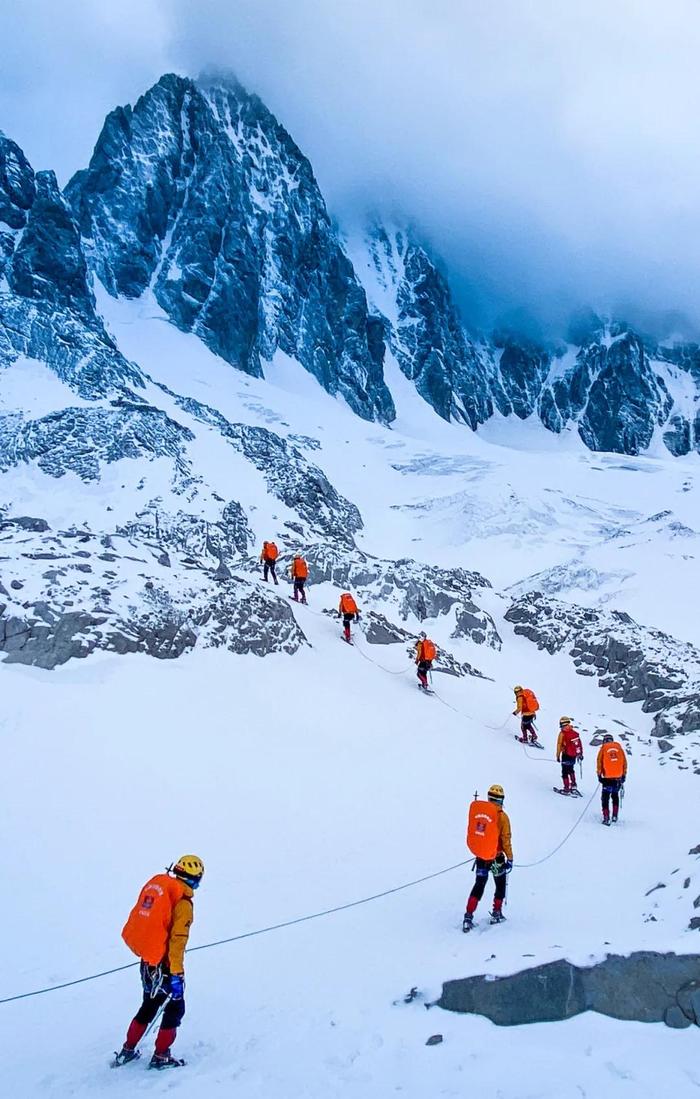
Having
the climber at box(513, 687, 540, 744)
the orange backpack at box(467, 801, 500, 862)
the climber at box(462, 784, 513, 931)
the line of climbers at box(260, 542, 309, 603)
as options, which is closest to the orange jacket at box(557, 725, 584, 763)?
the climber at box(513, 687, 540, 744)

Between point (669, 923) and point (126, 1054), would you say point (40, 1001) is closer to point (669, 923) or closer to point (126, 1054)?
point (126, 1054)

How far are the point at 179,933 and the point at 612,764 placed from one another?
10.7 meters

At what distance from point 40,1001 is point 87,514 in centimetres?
3675

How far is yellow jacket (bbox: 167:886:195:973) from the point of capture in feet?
20.0

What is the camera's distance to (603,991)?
6016mm

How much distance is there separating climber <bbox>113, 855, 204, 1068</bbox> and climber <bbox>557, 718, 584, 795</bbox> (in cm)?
1187

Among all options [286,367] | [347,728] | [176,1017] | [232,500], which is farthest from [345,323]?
[176,1017]

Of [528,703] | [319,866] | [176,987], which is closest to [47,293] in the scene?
[528,703]

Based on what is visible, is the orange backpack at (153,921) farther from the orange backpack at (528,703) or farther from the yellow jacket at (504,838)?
the orange backpack at (528,703)

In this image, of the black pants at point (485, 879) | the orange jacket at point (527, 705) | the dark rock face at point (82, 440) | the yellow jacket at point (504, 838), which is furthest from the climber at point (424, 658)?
the dark rock face at point (82, 440)

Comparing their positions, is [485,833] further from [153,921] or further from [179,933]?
[153,921]

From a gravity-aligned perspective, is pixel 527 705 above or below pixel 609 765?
above

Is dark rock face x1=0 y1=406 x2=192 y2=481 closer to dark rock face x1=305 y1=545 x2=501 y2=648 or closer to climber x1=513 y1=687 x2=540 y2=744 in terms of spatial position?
dark rock face x1=305 y1=545 x2=501 y2=648

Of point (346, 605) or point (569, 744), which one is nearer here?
point (569, 744)
